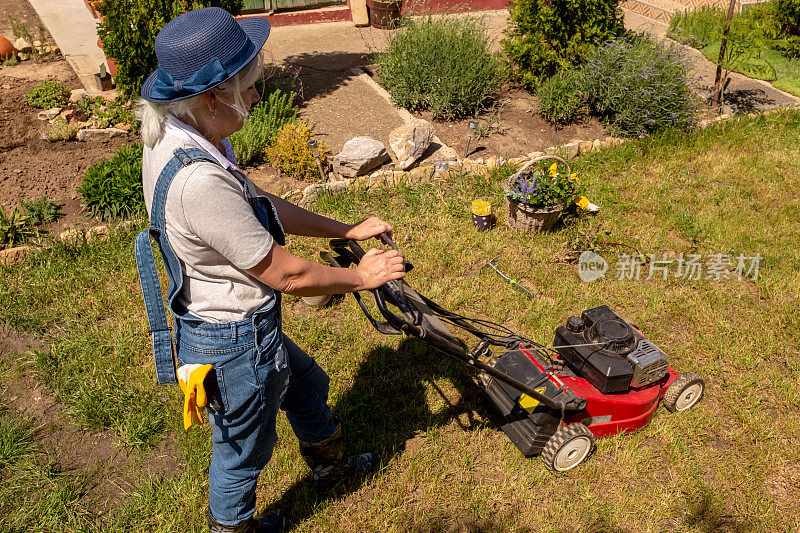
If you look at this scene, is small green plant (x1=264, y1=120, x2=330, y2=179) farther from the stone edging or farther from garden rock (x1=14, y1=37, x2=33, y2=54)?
garden rock (x1=14, y1=37, x2=33, y2=54)

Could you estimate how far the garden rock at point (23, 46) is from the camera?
8.77 m

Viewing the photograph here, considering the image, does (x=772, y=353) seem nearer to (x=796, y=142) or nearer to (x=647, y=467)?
(x=647, y=467)

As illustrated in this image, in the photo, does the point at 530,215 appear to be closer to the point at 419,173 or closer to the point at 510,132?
the point at 419,173

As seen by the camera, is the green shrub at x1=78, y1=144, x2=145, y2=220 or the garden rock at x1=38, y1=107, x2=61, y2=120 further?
the garden rock at x1=38, y1=107, x2=61, y2=120

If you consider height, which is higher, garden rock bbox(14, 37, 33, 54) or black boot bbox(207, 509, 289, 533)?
garden rock bbox(14, 37, 33, 54)

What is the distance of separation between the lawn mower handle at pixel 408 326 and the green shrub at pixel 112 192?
3.02 metres

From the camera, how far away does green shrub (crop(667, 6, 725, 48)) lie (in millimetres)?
9453

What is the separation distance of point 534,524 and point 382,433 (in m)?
0.99

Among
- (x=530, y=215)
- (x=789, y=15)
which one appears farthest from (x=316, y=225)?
(x=789, y=15)

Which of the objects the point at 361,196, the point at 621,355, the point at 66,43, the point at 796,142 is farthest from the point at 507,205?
the point at 66,43

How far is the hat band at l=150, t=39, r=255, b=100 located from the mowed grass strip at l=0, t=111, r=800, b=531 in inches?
85.6

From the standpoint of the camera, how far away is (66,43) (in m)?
9.13

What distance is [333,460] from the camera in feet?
10.4

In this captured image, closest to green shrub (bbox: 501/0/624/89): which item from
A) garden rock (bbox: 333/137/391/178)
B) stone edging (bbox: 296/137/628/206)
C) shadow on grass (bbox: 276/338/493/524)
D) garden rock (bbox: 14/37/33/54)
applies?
stone edging (bbox: 296/137/628/206)
